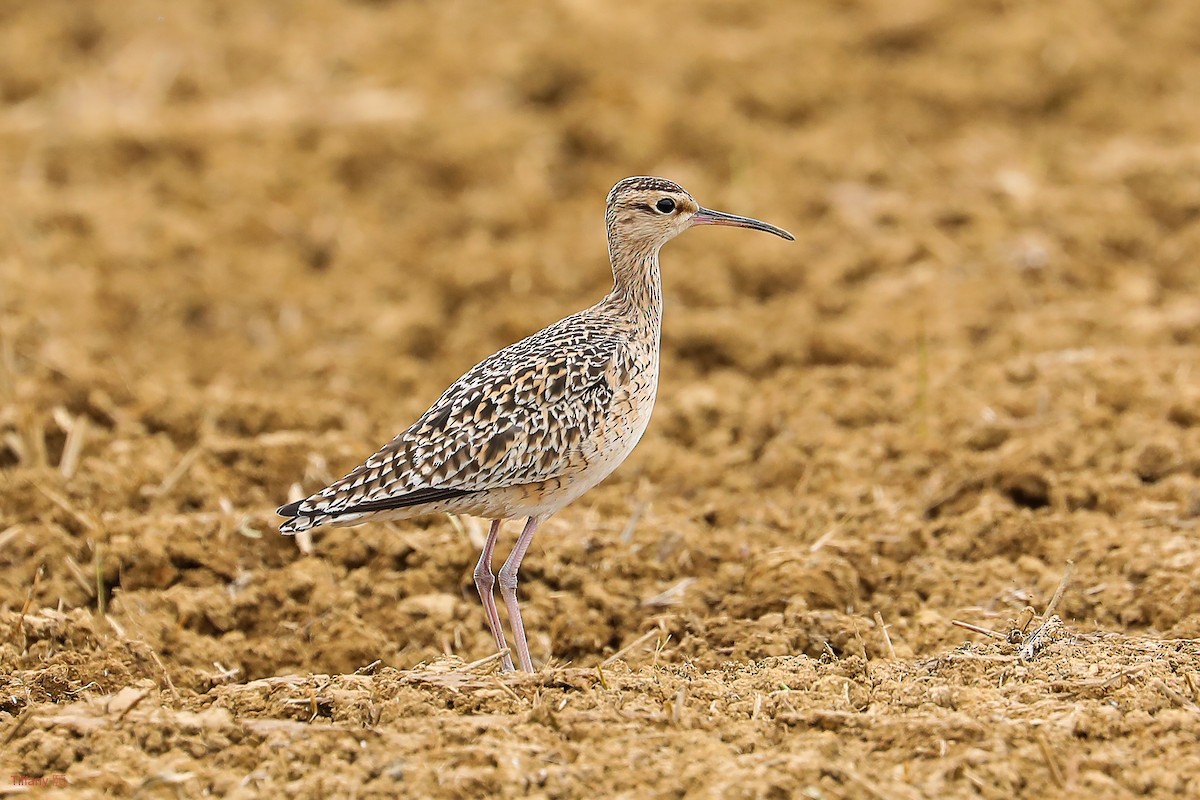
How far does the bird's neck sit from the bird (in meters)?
0.16

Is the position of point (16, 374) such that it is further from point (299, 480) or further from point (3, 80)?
point (3, 80)

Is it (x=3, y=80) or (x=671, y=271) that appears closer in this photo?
(x=671, y=271)

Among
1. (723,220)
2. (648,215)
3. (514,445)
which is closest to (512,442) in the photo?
(514,445)

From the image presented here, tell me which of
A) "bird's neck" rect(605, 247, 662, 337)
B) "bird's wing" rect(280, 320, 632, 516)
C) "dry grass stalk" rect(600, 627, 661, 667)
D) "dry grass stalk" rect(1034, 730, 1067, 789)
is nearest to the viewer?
"dry grass stalk" rect(1034, 730, 1067, 789)

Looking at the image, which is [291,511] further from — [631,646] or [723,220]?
[723,220]

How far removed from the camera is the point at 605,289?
35.4 ft

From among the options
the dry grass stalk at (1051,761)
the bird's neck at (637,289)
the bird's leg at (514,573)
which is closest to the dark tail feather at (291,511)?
the bird's leg at (514,573)

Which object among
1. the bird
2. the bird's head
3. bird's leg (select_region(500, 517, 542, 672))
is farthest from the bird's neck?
bird's leg (select_region(500, 517, 542, 672))

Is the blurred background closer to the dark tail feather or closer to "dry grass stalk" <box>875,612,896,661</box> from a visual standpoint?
"dry grass stalk" <box>875,612,896,661</box>

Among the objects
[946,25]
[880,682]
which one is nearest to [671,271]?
[946,25]

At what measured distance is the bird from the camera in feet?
18.6

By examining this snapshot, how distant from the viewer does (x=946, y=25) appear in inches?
560

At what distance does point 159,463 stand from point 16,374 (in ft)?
5.81

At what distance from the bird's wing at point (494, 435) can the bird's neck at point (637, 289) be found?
18.8 inches
